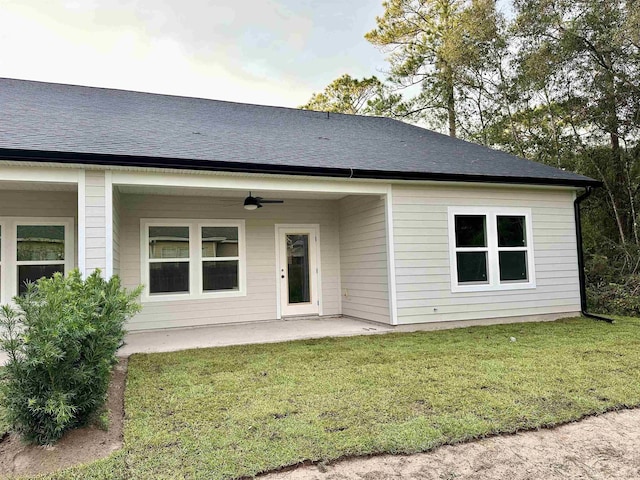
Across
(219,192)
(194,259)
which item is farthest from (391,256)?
(194,259)

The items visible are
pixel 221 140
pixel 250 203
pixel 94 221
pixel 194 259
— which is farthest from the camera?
pixel 194 259

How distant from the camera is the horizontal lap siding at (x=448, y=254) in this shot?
6.86m

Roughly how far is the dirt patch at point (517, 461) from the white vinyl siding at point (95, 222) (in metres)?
3.96

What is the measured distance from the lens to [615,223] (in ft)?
32.6

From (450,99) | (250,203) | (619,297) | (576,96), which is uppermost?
(450,99)

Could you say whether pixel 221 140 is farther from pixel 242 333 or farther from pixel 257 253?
pixel 242 333

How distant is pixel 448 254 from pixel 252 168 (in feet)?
12.0

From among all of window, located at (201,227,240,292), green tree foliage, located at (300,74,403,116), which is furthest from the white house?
green tree foliage, located at (300,74,403,116)

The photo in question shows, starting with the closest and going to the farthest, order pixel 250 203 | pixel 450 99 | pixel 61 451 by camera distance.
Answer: pixel 61 451 < pixel 250 203 < pixel 450 99

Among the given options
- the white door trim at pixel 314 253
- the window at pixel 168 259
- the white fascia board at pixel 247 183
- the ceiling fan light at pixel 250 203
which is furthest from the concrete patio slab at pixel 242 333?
the white fascia board at pixel 247 183

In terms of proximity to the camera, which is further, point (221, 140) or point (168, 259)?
point (168, 259)

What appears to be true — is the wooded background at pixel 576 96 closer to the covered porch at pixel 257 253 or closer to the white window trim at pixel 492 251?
the white window trim at pixel 492 251

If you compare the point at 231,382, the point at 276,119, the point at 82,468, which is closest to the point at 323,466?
the point at 82,468

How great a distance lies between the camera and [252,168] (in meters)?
5.86
